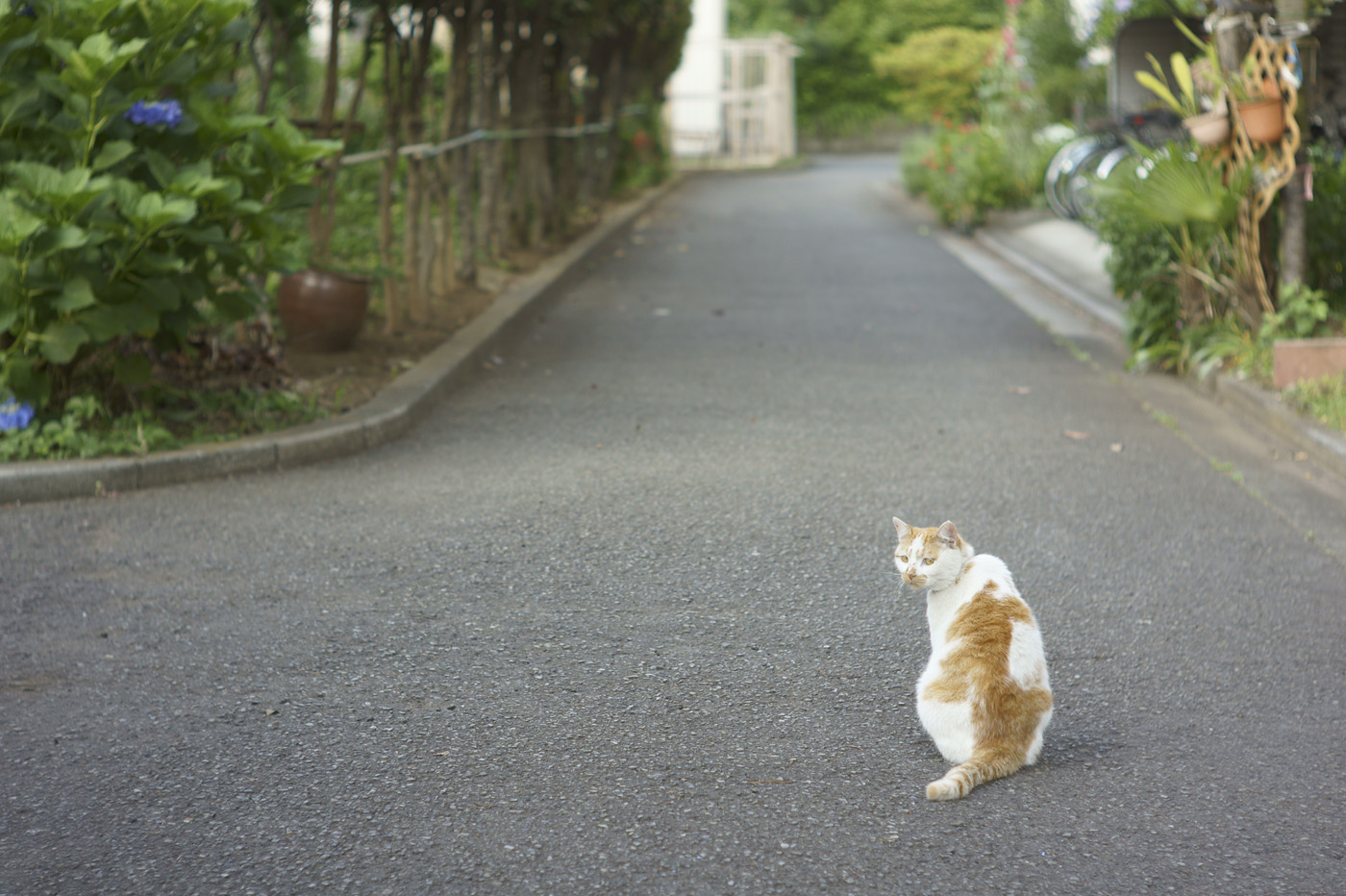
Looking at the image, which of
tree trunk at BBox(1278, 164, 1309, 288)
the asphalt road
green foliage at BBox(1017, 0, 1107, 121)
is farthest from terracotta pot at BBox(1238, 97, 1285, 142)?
green foliage at BBox(1017, 0, 1107, 121)

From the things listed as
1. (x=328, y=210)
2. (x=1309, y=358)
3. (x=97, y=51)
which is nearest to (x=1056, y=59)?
(x=1309, y=358)

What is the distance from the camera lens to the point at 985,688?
293 centimetres

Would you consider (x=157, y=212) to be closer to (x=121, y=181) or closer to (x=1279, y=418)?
(x=121, y=181)

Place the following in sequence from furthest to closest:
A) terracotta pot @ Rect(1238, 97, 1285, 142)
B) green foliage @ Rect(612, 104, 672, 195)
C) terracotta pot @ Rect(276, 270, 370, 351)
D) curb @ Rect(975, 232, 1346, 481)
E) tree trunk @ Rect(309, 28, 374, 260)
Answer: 1. green foliage @ Rect(612, 104, 672, 195)
2. tree trunk @ Rect(309, 28, 374, 260)
3. terracotta pot @ Rect(276, 270, 370, 351)
4. terracotta pot @ Rect(1238, 97, 1285, 142)
5. curb @ Rect(975, 232, 1346, 481)

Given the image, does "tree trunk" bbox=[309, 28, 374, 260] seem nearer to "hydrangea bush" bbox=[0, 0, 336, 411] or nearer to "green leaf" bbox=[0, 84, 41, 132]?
"hydrangea bush" bbox=[0, 0, 336, 411]

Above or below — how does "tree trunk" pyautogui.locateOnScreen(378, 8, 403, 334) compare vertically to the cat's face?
above

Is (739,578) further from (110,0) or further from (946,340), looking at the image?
(946,340)

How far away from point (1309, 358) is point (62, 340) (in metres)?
6.23

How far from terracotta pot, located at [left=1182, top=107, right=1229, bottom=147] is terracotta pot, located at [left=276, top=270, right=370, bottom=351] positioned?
5.11 meters

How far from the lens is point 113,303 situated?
5.34m

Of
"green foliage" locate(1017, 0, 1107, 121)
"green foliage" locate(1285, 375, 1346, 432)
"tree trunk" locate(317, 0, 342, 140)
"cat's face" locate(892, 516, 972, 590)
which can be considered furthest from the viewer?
"green foliage" locate(1017, 0, 1107, 121)

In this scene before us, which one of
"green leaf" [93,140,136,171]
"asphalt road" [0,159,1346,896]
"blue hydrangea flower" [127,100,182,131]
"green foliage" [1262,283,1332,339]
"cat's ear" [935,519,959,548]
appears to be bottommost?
"asphalt road" [0,159,1346,896]

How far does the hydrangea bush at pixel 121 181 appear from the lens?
16.5 feet

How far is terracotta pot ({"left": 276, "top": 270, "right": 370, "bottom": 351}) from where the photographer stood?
7.49 metres
